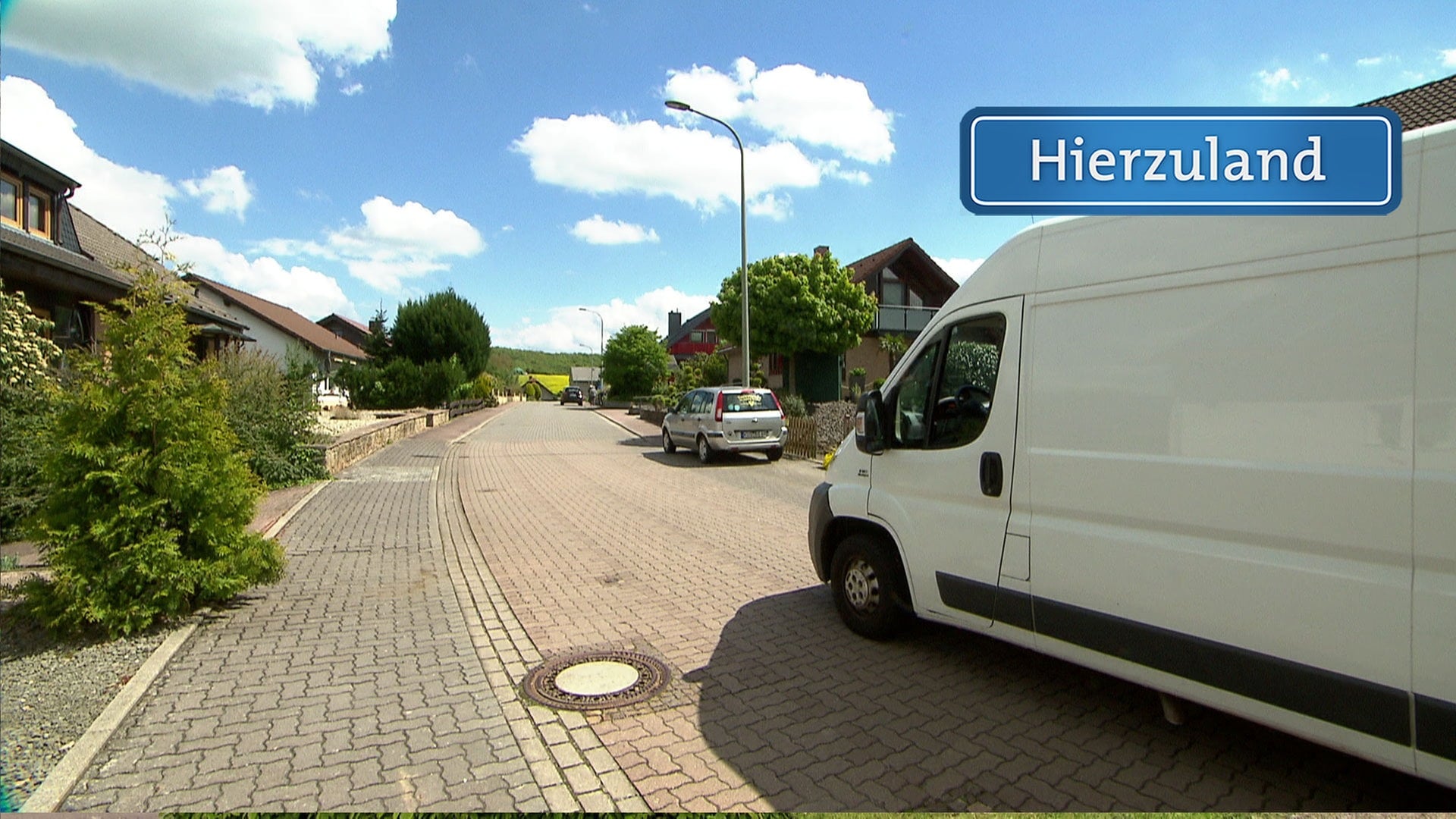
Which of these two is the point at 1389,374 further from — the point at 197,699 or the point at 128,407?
the point at 128,407

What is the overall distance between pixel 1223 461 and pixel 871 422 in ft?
6.36

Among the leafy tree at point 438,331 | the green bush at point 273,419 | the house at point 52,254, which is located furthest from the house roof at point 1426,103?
the leafy tree at point 438,331

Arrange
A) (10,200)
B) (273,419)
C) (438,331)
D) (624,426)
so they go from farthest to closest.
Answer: (438,331)
(624,426)
(10,200)
(273,419)

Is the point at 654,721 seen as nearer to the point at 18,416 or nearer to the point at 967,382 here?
the point at 967,382

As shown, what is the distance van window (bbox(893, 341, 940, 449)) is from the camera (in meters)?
4.43

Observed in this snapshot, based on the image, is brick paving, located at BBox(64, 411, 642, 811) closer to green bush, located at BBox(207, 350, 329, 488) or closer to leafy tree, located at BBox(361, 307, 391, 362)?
green bush, located at BBox(207, 350, 329, 488)

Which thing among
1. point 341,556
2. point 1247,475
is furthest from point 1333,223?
point 341,556

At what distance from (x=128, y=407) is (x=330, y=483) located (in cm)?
846

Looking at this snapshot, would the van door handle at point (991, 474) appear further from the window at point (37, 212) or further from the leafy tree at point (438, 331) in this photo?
the leafy tree at point (438, 331)

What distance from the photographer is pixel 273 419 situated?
40.3 ft

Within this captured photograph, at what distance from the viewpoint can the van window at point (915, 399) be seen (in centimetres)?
443

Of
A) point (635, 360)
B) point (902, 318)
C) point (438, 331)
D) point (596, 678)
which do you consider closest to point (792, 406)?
point (902, 318)

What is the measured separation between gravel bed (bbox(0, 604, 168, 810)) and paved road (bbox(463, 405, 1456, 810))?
7.26 feet

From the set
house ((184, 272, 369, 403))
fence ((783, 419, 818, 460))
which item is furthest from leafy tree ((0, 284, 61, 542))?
house ((184, 272, 369, 403))
